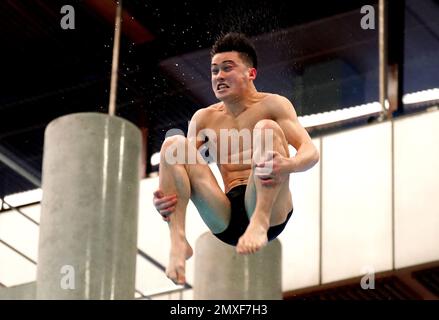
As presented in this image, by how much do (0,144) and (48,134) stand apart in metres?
5.64

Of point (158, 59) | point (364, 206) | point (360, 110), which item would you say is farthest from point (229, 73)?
point (360, 110)

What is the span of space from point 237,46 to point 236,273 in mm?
4127

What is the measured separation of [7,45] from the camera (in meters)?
15.2

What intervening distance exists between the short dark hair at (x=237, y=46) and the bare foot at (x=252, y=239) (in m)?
0.97

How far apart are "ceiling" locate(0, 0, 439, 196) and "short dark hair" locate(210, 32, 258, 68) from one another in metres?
0.58

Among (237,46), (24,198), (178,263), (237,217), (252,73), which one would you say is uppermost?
→ (24,198)

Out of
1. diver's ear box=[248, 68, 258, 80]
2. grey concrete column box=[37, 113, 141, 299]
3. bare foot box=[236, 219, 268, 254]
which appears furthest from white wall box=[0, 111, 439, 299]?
bare foot box=[236, 219, 268, 254]

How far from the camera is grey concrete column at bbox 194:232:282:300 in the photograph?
459 inches

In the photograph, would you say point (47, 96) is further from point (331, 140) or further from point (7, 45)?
point (331, 140)

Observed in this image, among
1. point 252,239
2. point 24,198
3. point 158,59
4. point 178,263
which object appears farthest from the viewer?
point 24,198

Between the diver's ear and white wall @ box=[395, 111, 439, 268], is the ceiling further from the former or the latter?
white wall @ box=[395, 111, 439, 268]

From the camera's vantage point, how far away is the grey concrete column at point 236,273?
11.7 m

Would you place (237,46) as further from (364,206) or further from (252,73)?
(364,206)

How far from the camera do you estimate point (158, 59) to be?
983cm
